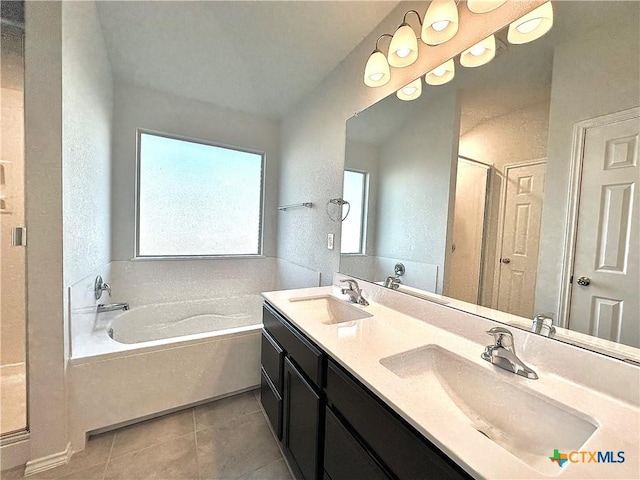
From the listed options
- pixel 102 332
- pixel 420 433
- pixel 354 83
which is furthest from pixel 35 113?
pixel 420 433

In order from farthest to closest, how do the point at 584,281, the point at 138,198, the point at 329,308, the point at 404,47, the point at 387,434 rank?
the point at 138,198, the point at 329,308, the point at 404,47, the point at 584,281, the point at 387,434

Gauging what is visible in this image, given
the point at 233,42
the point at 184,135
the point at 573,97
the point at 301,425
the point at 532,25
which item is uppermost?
the point at 233,42

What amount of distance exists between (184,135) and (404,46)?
7.14 feet

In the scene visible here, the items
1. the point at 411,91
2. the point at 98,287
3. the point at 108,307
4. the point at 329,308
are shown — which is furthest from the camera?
the point at 108,307

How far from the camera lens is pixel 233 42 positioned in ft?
6.16

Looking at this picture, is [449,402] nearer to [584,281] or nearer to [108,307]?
[584,281]

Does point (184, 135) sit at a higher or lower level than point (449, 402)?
higher

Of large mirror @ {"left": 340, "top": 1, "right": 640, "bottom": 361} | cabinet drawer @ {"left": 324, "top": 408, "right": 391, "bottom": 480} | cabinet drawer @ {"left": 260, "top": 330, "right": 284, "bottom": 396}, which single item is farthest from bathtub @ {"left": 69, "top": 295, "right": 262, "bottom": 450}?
large mirror @ {"left": 340, "top": 1, "right": 640, "bottom": 361}

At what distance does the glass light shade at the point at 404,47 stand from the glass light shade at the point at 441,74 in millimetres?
129

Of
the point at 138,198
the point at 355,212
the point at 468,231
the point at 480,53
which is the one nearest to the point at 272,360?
the point at 355,212

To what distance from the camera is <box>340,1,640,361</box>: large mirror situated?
2.41ft

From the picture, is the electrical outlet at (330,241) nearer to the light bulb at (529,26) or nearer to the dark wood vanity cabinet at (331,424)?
the dark wood vanity cabinet at (331,424)

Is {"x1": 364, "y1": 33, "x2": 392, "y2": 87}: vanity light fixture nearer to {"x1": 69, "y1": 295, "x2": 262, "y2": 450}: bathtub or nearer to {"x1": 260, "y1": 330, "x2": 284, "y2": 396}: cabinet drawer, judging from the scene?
{"x1": 260, "y1": 330, "x2": 284, "y2": 396}: cabinet drawer

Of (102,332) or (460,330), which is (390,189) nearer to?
(460,330)
